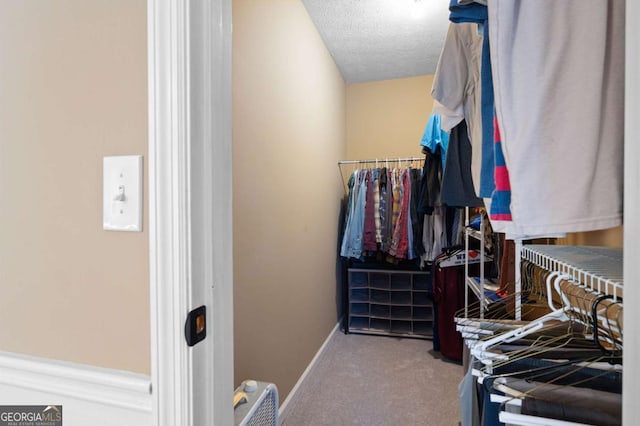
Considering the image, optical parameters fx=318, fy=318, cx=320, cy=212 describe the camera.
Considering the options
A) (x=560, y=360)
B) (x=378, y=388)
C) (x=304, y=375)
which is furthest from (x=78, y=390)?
(x=378, y=388)

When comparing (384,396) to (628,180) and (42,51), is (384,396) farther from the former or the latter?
(42,51)

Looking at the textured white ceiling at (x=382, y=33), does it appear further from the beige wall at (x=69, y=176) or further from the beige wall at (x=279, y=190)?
the beige wall at (x=69, y=176)

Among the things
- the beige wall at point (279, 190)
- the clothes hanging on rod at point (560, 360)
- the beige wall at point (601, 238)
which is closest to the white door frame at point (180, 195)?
the clothes hanging on rod at point (560, 360)

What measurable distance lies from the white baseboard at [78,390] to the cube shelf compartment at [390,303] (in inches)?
103

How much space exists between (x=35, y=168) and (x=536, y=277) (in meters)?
1.70

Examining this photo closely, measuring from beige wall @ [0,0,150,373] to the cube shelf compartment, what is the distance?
8.70 feet

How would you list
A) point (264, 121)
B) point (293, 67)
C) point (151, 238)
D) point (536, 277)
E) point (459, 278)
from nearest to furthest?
point (151, 238), point (536, 277), point (264, 121), point (293, 67), point (459, 278)

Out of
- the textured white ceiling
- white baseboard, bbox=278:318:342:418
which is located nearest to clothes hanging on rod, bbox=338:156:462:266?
white baseboard, bbox=278:318:342:418

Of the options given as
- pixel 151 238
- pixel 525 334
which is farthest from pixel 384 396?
pixel 151 238

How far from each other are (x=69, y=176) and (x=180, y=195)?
0.26m

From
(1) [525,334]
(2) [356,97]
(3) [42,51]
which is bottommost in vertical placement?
(1) [525,334]

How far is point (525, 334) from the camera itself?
94 centimetres

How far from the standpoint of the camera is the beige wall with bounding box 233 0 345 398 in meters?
1.42

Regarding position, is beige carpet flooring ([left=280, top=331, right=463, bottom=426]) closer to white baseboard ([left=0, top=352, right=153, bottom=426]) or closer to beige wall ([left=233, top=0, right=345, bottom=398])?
beige wall ([left=233, top=0, right=345, bottom=398])
